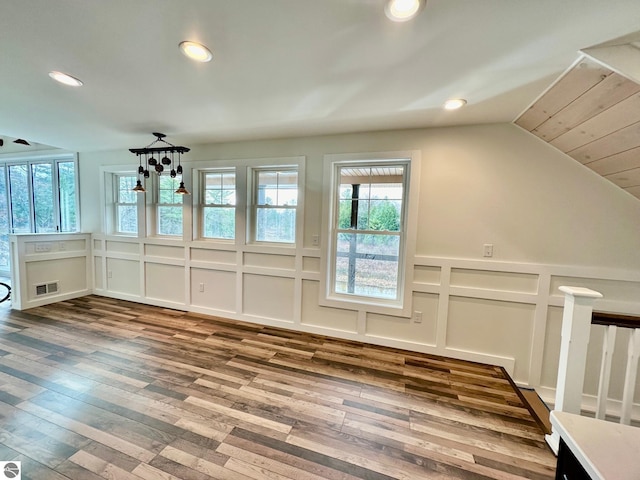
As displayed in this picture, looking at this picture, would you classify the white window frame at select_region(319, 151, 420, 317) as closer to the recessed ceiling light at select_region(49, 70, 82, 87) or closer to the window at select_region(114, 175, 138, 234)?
the recessed ceiling light at select_region(49, 70, 82, 87)

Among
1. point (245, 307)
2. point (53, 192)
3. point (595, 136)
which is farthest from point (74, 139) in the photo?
point (595, 136)

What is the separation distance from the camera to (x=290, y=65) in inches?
65.1

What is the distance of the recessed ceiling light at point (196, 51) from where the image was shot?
4.81 feet

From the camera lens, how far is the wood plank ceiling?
1514 mm

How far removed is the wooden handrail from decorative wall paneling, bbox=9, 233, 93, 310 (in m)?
6.08

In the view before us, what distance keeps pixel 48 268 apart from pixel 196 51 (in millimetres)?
4411

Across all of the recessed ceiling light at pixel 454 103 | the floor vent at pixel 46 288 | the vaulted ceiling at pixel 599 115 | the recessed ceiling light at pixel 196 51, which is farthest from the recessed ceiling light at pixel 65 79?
the floor vent at pixel 46 288

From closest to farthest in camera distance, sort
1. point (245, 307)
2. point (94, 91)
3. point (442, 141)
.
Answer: point (94, 91) → point (442, 141) → point (245, 307)

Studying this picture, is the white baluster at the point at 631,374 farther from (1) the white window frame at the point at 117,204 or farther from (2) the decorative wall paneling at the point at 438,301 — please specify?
(1) the white window frame at the point at 117,204

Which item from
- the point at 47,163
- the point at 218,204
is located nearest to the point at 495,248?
the point at 218,204

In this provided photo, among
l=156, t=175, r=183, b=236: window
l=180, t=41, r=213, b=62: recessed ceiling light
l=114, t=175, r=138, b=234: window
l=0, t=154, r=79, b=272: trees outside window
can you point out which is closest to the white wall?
l=156, t=175, r=183, b=236: window

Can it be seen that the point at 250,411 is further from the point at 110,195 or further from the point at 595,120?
the point at 110,195

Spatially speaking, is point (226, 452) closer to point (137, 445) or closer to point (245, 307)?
point (137, 445)

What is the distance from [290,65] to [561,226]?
8.77ft
